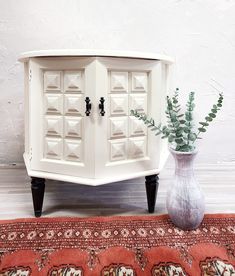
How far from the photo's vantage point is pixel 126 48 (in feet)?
4.67

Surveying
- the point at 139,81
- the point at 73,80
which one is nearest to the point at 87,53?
the point at 73,80

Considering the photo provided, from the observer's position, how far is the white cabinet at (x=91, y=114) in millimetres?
841

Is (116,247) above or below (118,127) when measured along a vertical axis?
below

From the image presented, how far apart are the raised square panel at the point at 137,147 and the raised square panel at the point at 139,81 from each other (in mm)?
176

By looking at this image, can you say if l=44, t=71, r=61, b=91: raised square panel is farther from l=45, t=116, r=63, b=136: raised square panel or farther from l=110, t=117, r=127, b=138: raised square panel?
l=110, t=117, r=127, b=138: raised square panel

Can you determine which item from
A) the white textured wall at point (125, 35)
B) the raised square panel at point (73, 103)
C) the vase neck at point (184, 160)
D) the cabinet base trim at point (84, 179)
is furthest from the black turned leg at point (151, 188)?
the white textured wall at point (125, 35)

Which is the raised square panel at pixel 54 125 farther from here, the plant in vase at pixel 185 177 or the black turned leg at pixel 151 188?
the black turned leg at pixel 151 188

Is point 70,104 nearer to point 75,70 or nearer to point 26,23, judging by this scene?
point 75,70

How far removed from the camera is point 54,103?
0.89 metres

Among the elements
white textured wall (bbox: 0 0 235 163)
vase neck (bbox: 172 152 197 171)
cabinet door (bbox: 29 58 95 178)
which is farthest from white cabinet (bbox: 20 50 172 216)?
white textured wall (bbox: 0 0 235 163)

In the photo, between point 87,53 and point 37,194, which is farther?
point 37,194

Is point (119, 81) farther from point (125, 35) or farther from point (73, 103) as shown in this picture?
point (125, 35)

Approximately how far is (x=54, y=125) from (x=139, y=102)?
31 cm

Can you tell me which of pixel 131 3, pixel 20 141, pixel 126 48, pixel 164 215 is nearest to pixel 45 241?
pixel 164 215
